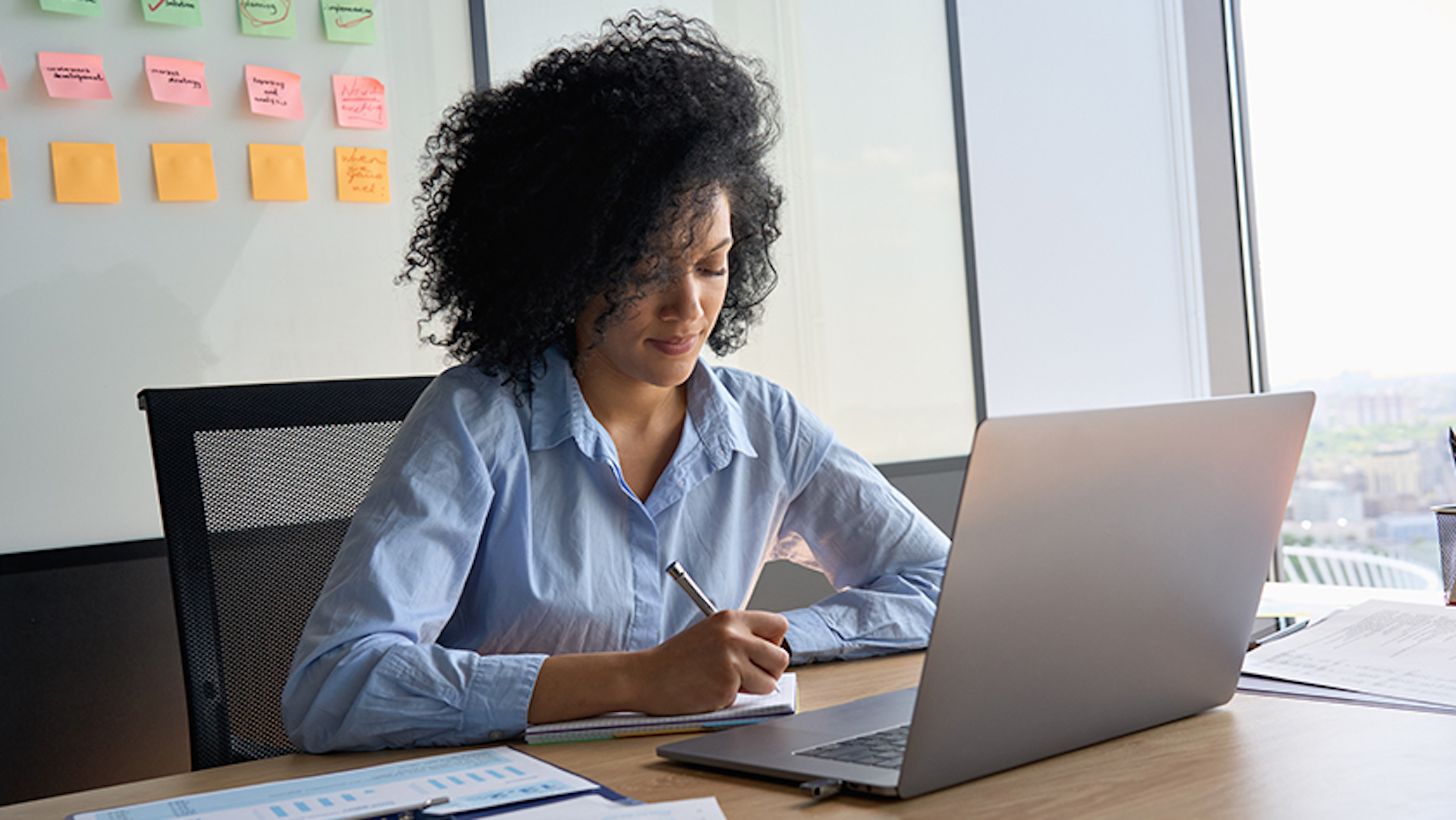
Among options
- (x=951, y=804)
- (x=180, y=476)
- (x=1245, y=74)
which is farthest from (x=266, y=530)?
(x=1245, y=74)

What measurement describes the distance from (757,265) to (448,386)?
0.49m

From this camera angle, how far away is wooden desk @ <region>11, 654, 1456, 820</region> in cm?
68

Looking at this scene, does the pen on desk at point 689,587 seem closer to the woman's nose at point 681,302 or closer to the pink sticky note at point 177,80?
the woman's nose at point 681,302

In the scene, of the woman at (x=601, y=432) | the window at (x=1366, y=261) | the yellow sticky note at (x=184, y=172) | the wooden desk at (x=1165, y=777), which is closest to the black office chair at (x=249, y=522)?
the woman at (x=601, y=432)

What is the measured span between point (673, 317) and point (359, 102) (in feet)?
3.26

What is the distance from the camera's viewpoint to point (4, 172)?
5.50 ft

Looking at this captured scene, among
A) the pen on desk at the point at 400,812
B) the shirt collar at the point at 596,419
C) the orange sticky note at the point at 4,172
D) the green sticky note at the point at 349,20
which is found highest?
the green sticky note at the point at 349,20

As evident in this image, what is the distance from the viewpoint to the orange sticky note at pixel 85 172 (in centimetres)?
171

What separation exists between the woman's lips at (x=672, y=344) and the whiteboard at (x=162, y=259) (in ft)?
2.90

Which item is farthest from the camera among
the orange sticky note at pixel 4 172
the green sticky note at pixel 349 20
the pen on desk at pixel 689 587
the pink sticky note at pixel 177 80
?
the green sticky note at pixel 349 20

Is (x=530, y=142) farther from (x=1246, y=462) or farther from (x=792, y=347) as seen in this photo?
(x=792, y=347)

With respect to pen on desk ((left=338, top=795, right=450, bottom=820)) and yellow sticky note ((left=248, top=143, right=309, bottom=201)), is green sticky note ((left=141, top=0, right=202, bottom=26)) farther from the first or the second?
pen on desk ((left=338, top=795, right=450, bottom=820))

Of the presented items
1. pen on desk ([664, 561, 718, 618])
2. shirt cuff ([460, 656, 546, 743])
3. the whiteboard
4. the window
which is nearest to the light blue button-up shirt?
shirt cuff ([460, 656, 546, 743])

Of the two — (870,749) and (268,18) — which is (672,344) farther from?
(268,18)
